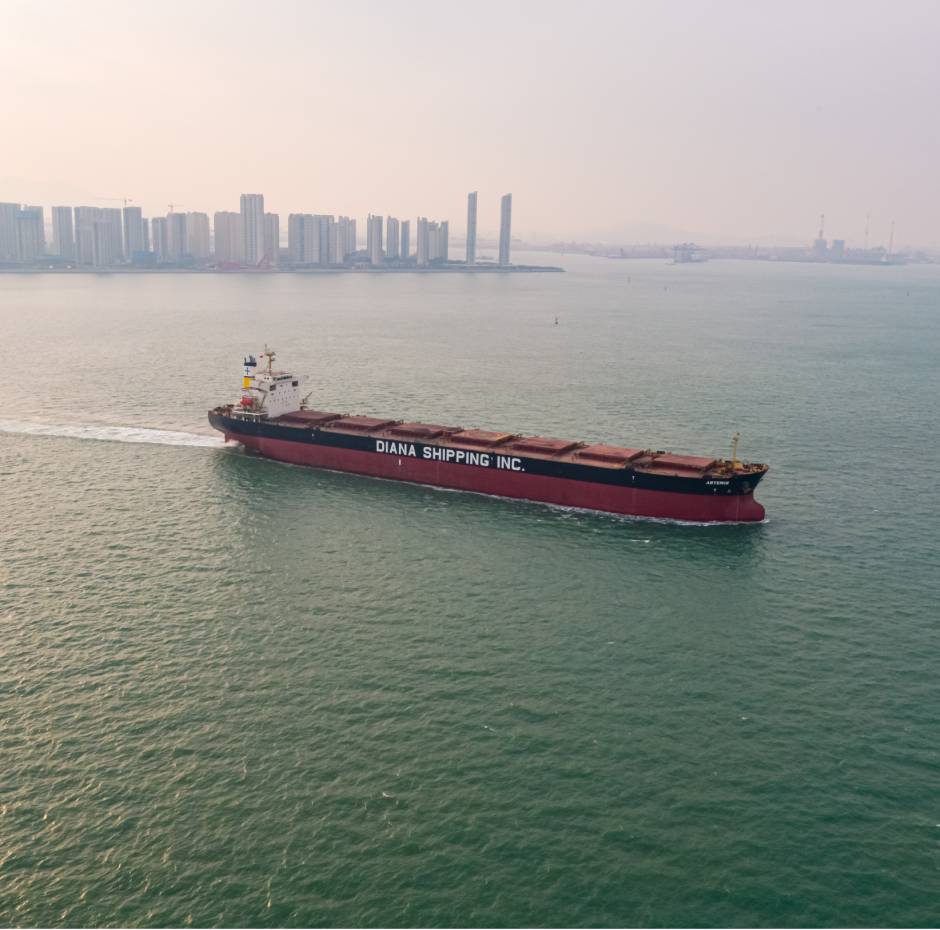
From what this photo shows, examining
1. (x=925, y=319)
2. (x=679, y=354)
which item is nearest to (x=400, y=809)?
(x=679, y=354)

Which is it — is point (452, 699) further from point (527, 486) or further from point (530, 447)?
point (530, 447)

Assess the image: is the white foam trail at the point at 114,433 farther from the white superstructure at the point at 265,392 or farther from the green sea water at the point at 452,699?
the white superstructure at the point at 265,392

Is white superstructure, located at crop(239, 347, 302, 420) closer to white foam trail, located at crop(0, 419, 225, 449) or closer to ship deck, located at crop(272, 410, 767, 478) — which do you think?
ship deck, located at crop(272, 410, 767, 478)

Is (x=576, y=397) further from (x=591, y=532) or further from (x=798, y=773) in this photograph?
(x=798, y=773)

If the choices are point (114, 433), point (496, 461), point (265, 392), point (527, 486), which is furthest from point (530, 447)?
point (114, 433)

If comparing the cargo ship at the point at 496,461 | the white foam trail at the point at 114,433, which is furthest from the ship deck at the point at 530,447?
the white foam trail at the point at 114,433

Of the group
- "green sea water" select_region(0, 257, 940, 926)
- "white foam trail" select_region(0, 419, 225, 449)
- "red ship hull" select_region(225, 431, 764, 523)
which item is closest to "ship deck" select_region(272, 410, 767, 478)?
"red ship hull" select_region(225, 431, 764, 523)
